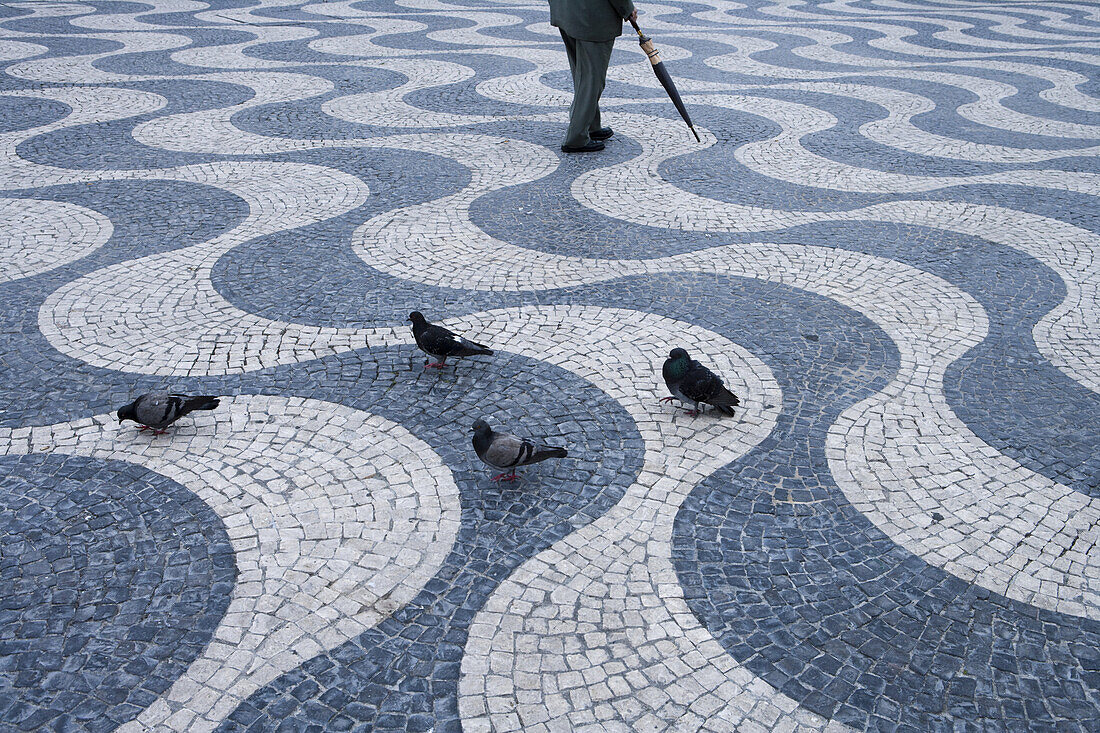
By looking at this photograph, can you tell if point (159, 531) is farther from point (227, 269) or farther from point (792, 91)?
point (792, 91)

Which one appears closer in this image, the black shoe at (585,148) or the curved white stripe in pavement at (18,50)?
the black shoe at (585,148)

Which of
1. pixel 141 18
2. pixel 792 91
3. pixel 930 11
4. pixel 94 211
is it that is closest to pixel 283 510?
pixel 94 211

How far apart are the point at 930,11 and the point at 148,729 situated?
24295mm

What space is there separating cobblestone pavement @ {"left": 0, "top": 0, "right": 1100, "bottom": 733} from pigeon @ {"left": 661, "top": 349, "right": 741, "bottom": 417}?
0.21 meters

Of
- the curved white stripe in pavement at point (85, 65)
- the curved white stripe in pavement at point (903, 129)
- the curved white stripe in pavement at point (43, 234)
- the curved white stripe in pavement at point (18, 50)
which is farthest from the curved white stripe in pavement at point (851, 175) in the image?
the curved white stripe in pavement at point (18, 50)

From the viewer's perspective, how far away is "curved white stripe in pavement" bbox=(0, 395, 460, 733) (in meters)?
3.83

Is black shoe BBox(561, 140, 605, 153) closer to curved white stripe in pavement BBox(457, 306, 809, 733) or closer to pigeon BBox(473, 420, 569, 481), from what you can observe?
curved white stripe in pavement BBox(457, 306, 809, 733)

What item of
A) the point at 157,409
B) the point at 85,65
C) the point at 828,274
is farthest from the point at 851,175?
the point at 85,65

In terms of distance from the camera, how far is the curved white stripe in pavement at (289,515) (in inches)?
151

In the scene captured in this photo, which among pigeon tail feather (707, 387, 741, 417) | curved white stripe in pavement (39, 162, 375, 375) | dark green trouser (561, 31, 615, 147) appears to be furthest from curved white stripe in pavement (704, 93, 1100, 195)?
curved white stripe in pavement (39, 162, 375, 375)

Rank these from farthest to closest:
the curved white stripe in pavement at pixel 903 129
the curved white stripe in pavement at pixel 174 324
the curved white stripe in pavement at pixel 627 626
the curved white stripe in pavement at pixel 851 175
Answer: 1. the curved white stripe in pavement at pixel 903 129
2. the curved white stripe in pavement at pixel 851 175
3. the curved white stripe in pavement at pixel 174 324
4. the curved white stripe in pavement at pixel 627 626

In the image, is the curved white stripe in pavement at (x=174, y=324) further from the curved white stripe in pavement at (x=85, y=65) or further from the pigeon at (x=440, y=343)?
the curved white stripe in pavement at (x=85, y=65)

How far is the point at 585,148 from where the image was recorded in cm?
1085

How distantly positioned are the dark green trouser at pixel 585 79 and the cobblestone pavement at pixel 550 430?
42 centimetres
